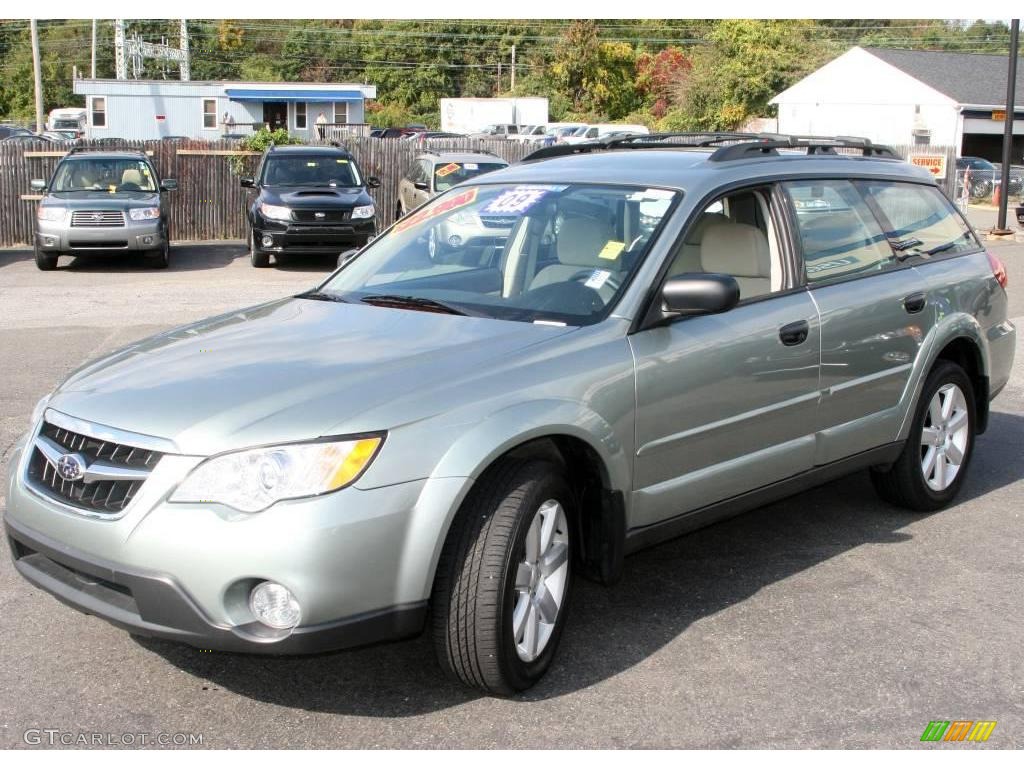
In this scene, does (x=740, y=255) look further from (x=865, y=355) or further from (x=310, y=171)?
(x=310, y=171)

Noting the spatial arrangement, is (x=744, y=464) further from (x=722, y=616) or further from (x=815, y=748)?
(x=815, y=748)

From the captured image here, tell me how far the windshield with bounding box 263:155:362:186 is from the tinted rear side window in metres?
13.2

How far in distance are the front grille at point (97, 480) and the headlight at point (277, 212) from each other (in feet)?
45.2

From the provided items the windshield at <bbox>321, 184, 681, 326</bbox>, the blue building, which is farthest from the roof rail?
the blue building

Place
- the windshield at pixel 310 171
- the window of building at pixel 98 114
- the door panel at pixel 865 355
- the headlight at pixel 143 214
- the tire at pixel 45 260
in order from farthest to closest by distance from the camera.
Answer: the window of building at pixel 98 114, the windshield at pixel 310 171, the tire at pixel 45 260, the headlight at pixel 143 214, the door panel at pixel 865 355

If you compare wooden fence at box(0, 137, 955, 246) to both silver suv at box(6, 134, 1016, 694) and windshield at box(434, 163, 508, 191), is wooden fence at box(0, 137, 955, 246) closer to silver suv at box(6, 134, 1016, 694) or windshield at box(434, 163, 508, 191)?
windshield at box(434, 163, 508, 191)

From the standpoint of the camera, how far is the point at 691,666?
4.08m

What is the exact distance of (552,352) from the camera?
3.99m

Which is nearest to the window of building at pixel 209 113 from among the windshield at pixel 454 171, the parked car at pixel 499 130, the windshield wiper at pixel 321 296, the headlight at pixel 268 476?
the parked car at pixel 499 130

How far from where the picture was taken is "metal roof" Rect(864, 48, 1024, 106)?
4925cm

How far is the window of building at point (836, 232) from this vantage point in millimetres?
5137

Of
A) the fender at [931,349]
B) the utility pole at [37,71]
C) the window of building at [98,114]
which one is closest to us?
the fender at [931,349]

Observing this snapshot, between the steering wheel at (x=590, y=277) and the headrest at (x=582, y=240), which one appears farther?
the headrest at (x=582, y=240)

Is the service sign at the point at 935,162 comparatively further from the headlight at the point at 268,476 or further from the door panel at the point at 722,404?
the headlight at the point at 268,476
